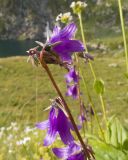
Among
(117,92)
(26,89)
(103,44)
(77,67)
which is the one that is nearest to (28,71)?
(26,89)

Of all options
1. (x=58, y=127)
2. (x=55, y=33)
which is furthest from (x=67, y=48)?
(x=58, y=127)

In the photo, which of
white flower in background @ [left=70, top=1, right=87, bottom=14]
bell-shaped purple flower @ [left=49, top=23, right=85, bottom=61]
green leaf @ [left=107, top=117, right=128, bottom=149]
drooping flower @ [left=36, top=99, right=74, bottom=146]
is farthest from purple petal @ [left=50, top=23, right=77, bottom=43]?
white flower in background @ [left=70, top=1, right=87, bottom=14]

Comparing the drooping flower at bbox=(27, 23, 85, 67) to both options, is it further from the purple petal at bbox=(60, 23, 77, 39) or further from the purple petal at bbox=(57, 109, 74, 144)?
the purple petal at bbox=(57, 109, 74, 144)

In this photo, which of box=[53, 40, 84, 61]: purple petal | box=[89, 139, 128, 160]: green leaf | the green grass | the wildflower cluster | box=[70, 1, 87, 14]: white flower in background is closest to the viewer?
the wildflower cluster

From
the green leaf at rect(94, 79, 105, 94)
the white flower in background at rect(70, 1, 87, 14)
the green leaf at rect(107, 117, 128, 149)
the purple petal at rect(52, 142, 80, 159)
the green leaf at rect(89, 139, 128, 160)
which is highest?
the white flower in background at rect(70, 1, 87, 14)

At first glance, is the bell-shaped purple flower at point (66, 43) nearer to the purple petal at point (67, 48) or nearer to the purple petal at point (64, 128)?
the purple petal at point (67, 48)

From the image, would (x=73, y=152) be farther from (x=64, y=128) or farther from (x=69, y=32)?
(x=69, y=32)
